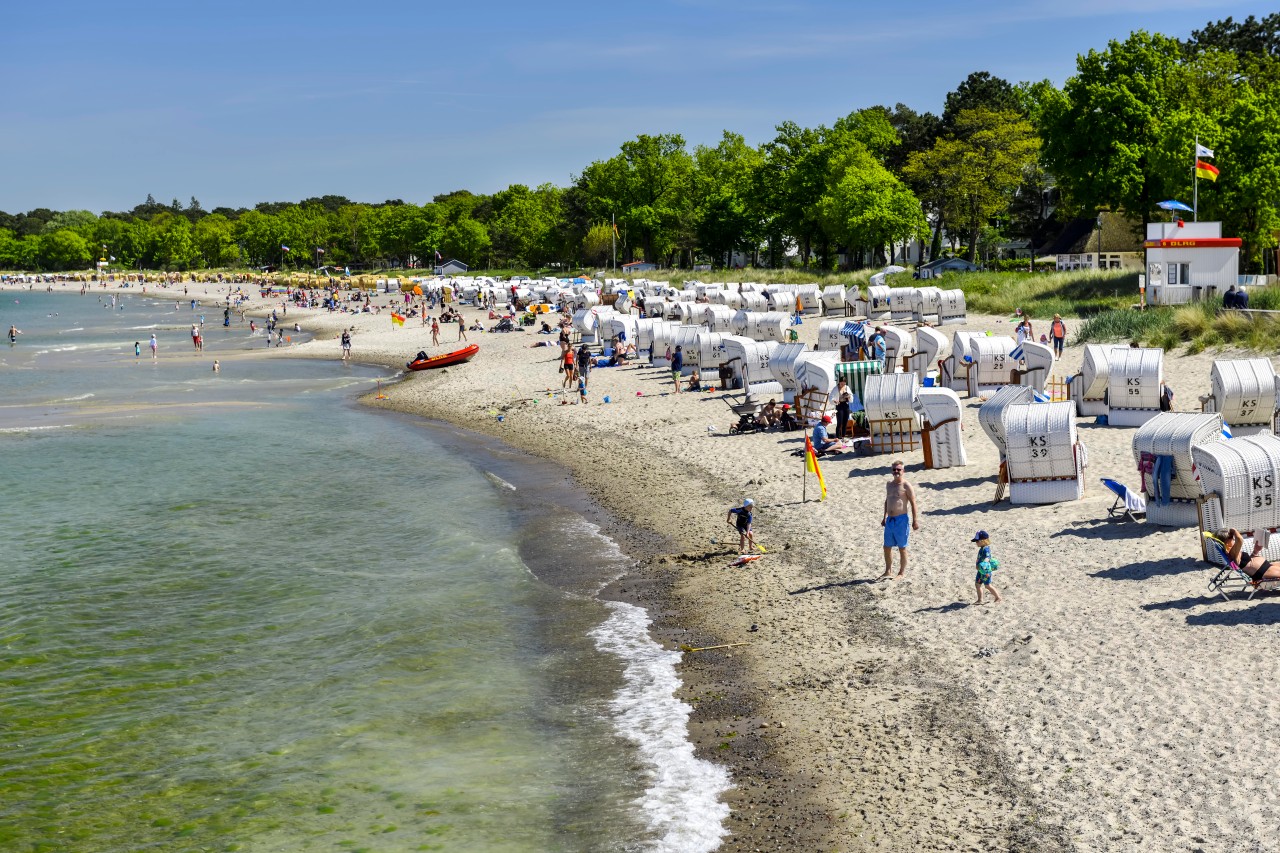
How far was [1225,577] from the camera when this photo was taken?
13648mm

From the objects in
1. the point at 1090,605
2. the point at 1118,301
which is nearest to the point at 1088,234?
the point at 1118,301

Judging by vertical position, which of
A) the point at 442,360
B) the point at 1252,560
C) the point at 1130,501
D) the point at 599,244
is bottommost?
the point at 1252,560

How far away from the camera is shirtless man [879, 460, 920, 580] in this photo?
15484 mm

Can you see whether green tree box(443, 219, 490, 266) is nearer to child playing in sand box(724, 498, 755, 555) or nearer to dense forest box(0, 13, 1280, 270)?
dense forest box(0, 13, 1280, 270)

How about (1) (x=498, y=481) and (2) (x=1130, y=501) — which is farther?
(1) (x=498, y=481)

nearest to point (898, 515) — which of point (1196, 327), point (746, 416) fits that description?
point (746, 416)

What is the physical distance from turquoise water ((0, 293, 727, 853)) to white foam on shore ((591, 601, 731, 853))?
0.11 feet

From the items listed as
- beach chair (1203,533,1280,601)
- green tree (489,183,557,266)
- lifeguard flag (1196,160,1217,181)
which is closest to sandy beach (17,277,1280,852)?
beach chair (1203,533,1280,601)

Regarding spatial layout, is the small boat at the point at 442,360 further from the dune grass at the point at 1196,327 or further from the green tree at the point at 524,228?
the green tree at the point at 524,228

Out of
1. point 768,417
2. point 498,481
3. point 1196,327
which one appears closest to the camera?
point 498,481

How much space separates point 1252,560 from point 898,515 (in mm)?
4270

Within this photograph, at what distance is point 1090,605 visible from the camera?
46.2ft

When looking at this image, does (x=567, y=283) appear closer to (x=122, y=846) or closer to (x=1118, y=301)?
(x=1118, y=301)

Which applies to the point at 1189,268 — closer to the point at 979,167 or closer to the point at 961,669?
the point at 961,669
